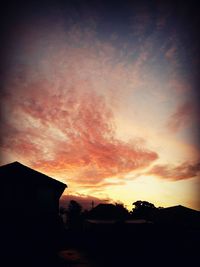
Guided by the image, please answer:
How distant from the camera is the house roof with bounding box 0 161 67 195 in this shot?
18812 mm

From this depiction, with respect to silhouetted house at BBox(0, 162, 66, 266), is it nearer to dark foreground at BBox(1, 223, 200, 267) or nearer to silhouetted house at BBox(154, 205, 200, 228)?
dark foreground at BBox(1, 223, 200, 267)

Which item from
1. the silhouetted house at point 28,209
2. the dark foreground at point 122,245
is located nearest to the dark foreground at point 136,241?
the dark foreground at point 122,245

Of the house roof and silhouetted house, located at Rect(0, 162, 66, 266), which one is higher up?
the house roof

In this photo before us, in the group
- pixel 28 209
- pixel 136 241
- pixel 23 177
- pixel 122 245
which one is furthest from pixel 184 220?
pixel 23 177

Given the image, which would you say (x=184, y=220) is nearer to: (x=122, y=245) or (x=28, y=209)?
(x=122, y=245)

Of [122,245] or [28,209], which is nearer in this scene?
[28,209]

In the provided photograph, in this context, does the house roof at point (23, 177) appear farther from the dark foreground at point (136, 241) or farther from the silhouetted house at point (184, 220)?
the silhouetted house at point (184, 220)

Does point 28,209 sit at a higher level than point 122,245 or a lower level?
higher

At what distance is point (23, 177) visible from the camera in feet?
63.1

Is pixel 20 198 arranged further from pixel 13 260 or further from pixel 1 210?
pixel 13 260

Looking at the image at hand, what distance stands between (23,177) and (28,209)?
280 cm

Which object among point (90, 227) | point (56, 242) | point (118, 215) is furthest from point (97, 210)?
point (56, 242)

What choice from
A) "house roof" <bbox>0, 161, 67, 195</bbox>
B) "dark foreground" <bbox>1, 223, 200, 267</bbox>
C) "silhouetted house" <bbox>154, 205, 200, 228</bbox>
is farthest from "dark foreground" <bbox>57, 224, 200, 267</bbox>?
"house roof" <bbox>0, 161, 67, 195</bbox>

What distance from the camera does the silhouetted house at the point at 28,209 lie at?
17500mm
